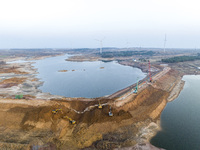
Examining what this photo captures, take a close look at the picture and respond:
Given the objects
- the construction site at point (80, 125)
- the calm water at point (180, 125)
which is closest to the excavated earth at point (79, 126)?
the construction site at point (80, 125)

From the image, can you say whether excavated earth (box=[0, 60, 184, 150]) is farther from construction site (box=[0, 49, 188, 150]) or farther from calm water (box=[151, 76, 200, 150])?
calm water (box=[151, 76, 200, 150])

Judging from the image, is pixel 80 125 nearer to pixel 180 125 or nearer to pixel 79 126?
pixel 79 126

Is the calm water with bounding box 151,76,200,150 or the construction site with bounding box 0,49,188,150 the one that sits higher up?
the construction site with bounding box 0,49,188,150

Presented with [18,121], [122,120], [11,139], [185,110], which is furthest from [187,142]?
[18,121]

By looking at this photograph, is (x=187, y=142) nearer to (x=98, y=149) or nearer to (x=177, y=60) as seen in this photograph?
(x=98, y=149)

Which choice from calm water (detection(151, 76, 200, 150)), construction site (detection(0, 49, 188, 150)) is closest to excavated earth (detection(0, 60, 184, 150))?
construction site (detection(0, 49, 188, 150))

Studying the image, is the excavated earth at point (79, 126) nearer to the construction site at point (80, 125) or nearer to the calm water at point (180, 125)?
the construction site at point (80, 125)
